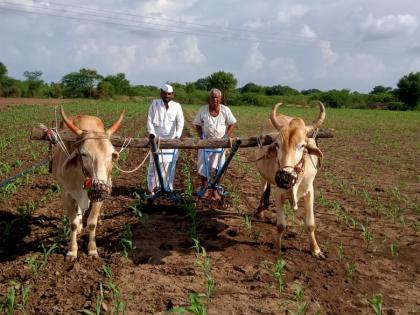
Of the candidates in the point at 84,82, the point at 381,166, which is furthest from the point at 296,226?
the point at 84,82

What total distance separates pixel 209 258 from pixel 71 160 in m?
1.94

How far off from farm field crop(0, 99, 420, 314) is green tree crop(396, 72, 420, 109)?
65209mm

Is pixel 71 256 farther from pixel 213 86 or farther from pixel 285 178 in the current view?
pixel 213 86

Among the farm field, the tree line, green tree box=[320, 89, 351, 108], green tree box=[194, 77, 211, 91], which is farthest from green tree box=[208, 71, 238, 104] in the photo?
the farm field

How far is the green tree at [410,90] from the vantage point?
221 ft

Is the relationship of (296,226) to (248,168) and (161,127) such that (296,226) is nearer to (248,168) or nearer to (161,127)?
(161,127)

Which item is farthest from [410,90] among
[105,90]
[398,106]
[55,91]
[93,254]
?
[93,254]

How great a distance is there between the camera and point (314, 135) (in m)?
5.86

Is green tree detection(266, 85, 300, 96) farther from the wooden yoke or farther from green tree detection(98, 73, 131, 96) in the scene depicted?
the wooden yoke

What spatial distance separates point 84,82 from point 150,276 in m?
81.5

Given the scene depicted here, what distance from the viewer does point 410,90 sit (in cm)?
6788

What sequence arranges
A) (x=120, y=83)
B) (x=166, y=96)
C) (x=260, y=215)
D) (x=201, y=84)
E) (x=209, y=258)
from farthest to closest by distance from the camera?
(x=201, y=84), (x=120, y=83), (x=166, y=96), (x=260, y=215), (x=209, y=258)

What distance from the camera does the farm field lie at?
13.5 ft

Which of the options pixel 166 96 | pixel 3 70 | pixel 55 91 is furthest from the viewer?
pixel 3 70
